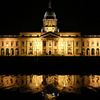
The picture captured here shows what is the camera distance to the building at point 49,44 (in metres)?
94.4

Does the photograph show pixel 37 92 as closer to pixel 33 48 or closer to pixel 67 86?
pixel 67 86

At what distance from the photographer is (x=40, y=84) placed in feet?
114

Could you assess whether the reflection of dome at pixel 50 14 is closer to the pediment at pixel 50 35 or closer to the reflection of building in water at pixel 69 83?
the pediment at pixel 50 35

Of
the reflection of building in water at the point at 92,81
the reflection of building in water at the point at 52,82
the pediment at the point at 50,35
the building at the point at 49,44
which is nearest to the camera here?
the reflection of building in water at the point at 52,82

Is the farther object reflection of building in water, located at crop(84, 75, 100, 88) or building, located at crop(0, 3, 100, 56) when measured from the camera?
building, located at crop(0, 3, 100, 56)

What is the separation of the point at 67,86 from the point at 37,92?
3947 mm

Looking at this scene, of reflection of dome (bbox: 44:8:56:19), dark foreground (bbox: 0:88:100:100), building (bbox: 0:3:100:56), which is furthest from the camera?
reflection of dome (bbox: 44:8:56:19)

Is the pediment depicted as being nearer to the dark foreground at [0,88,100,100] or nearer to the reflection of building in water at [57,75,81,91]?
the reflection of building in water at [57,75,81,91]

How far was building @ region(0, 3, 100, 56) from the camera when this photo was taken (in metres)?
94.4

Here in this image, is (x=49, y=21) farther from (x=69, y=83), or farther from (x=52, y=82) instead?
(x=69, y=83)

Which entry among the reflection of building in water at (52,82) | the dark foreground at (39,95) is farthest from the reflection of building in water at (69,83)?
the dark foreground at (39,95)

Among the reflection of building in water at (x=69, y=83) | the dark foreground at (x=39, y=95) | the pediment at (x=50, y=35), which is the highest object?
the pediment at (x=50, y=35)

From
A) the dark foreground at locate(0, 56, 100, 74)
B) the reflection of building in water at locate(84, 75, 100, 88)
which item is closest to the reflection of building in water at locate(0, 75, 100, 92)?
the reflection of building in water at locate(84, 75, 100, 88)

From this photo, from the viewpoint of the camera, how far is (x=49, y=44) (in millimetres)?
94750
